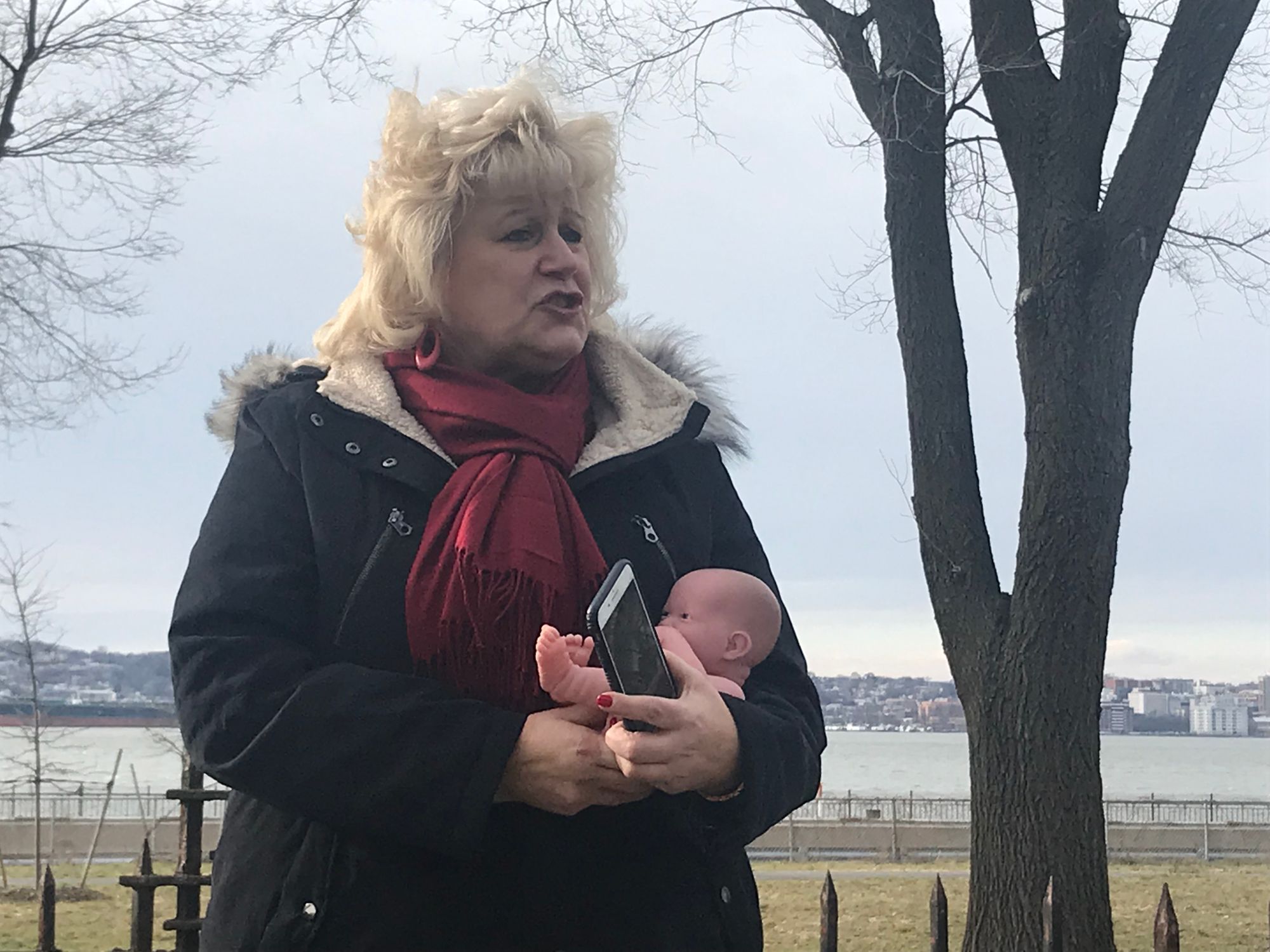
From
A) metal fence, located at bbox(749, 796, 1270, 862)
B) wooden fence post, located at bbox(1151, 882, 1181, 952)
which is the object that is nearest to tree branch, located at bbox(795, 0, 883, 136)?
wooden fence post, located at bbox(1151, 882, 1181, 952)

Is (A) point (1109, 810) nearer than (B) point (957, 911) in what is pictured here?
No

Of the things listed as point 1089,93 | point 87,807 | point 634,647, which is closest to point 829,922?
point 634,647

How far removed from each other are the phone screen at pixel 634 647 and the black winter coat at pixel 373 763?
14 cm

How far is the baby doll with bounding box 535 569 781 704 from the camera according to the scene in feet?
5.52

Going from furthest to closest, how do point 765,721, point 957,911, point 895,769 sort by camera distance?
point 895,769, point 957,911, point 765,721

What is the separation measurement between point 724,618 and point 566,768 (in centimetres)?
34

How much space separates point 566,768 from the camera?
1457 mm

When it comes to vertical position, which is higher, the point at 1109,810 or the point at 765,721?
the point at 765,721

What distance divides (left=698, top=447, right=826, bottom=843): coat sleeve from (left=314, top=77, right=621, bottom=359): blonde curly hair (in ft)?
1.20

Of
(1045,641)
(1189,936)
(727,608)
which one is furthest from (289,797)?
(1189,936)

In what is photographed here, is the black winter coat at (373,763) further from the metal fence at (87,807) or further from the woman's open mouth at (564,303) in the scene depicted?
the metal fence at (87,807)

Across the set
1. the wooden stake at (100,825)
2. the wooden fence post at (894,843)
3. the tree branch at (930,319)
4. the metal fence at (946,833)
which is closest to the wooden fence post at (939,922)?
the tree branch at (930,319)

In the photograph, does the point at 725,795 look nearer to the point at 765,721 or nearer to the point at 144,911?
the point at 765,721

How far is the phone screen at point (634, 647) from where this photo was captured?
1.35 metres
